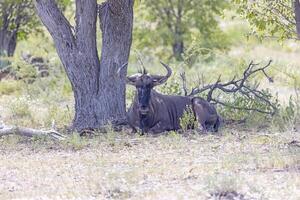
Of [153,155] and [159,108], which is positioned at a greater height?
[159,108]

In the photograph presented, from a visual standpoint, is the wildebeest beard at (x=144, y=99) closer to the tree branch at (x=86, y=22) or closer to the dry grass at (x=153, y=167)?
the dry grass at (x=153, y=167)

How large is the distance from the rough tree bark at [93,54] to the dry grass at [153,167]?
3.27 ft

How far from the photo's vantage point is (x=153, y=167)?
36.6 feet

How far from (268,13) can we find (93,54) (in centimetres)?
322

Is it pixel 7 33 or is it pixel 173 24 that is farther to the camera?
pixel 173 24

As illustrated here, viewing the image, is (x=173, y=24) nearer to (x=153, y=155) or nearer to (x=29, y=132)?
(x=29, y=132)

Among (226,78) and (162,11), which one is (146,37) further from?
(226,78)

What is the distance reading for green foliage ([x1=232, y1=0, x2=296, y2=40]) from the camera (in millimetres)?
15164

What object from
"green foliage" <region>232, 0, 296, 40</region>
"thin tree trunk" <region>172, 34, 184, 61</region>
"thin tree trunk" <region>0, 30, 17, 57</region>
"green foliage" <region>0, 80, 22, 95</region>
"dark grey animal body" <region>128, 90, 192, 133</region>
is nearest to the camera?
"dark grey animal body" <region>128, 90, 192, 133</region>

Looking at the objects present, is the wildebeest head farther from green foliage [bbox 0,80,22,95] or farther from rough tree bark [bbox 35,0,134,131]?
green foliage [bbox 0,80,22,95]

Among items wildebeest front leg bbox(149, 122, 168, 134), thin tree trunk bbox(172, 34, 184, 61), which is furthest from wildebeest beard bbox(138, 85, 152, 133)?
thin tree trunk bbox(172, 34, 184, 61)

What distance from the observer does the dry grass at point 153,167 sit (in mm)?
9656

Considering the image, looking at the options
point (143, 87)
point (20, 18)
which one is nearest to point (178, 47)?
point (20, 18)

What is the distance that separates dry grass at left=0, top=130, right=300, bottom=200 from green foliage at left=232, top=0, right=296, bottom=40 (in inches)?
85.3
